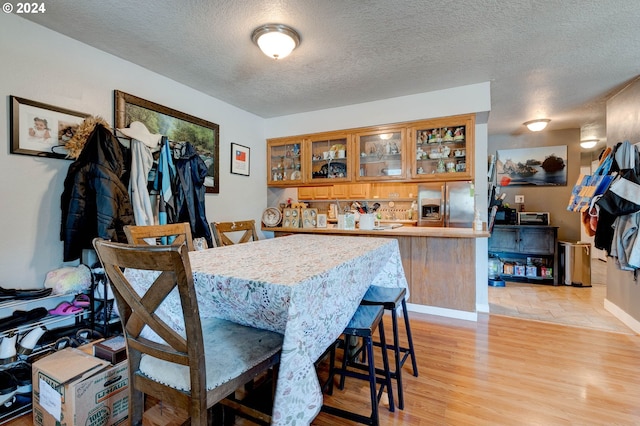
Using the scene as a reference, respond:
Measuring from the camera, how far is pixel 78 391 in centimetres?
142

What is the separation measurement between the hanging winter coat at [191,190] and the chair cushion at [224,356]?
1655 millimetres

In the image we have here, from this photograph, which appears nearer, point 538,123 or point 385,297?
point 385,297

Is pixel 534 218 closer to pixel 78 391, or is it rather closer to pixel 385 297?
pixel 385 297

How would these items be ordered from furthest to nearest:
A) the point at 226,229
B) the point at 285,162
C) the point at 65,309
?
1. the point at 285,162
2. the point at 226,229
3. the point at 65,309

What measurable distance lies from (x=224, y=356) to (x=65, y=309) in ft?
5.15

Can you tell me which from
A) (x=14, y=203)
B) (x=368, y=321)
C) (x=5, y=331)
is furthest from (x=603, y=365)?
(x=14, y=203)

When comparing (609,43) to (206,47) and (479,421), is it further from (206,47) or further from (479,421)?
(206,47)

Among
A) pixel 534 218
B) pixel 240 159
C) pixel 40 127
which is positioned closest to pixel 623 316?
pixel 534 218

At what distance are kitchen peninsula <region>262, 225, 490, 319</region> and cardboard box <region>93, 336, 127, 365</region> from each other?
2278mm

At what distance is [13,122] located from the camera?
191 centimetres

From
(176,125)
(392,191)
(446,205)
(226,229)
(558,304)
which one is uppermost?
(176,125)

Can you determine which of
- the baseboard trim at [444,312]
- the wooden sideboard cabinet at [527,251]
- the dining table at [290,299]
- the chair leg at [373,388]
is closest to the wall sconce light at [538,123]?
the wooden sideboard cabinet at [527,251]

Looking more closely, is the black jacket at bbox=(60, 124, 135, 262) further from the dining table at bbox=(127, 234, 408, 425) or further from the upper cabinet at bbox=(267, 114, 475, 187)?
the upper cabinet at bbox=(267, 114, 475, 187)

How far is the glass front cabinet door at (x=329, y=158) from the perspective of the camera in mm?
3779
